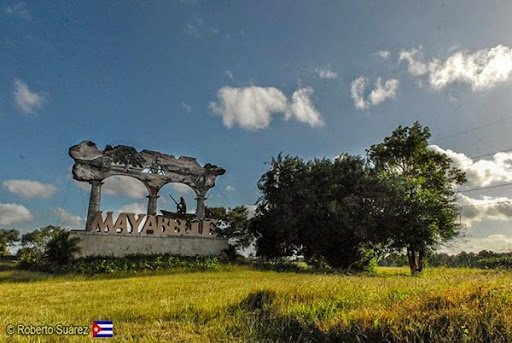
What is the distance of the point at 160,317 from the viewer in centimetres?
632

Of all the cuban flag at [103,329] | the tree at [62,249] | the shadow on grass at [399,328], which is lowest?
the cuban flag at [103,329]

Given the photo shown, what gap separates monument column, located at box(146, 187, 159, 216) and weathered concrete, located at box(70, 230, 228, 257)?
183 cm

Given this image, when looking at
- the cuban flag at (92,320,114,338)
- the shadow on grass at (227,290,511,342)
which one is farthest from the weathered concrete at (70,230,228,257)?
the shadow on grass at (227,290,511,342)

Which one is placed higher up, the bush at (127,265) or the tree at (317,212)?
the tree at (317,212)

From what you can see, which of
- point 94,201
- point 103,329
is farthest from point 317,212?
point 103,329

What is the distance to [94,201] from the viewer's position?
2275 centimetres

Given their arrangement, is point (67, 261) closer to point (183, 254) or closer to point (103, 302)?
point (183, 254)

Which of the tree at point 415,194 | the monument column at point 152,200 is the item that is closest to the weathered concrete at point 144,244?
the monument column at point 152,200

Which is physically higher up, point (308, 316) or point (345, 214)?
point (345, 214)

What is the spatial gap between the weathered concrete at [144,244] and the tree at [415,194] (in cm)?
1256

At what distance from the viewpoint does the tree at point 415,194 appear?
24.4 metres

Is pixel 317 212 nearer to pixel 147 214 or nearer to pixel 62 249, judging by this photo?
pixel 147 214

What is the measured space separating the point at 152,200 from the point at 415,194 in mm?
19093

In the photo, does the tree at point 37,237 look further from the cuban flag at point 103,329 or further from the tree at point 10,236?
the cuban flag at point 103,329
